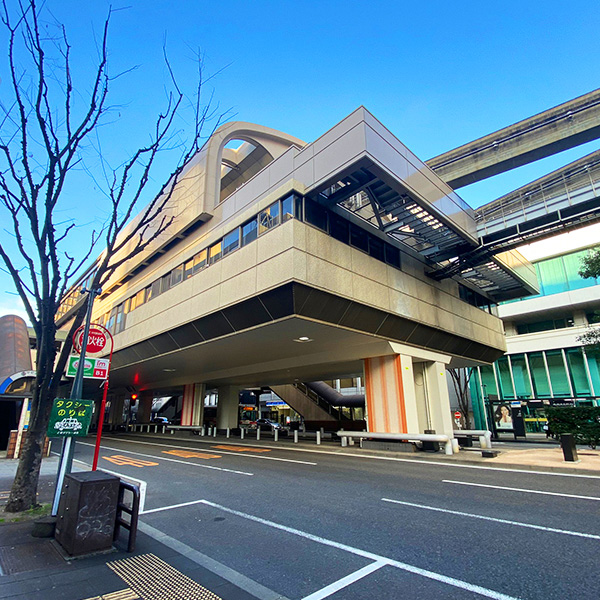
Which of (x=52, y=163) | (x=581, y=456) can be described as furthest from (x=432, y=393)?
(x=52, y=163)

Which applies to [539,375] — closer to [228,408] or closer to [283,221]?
[228,408]

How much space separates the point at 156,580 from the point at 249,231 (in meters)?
14.0

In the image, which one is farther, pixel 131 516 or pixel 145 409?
pixel 145 409

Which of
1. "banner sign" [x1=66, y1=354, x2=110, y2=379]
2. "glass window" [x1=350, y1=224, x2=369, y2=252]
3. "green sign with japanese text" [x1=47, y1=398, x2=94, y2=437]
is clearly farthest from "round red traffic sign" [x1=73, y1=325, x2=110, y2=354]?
"glass window" [x1=350, y1=224, x2=369, y2=252]

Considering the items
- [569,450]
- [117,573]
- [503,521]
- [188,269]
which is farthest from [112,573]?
[188,269]

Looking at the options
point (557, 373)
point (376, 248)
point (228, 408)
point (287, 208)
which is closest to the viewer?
Result: point (287, 208)

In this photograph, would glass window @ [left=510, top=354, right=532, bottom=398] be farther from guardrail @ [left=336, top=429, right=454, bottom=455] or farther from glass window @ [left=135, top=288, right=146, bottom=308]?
glass window @ [left=135, top=288, right=146, bottom=308]

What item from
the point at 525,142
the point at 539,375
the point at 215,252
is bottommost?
the point at 539,375

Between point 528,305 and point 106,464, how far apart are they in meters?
39.0

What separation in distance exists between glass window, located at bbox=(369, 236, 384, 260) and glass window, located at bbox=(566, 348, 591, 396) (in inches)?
1092

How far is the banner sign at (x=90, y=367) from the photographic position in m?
6.93

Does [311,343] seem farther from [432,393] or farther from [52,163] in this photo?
[52,163]

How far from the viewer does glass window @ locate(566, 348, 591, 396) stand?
33247 mm

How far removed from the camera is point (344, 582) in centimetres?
399
